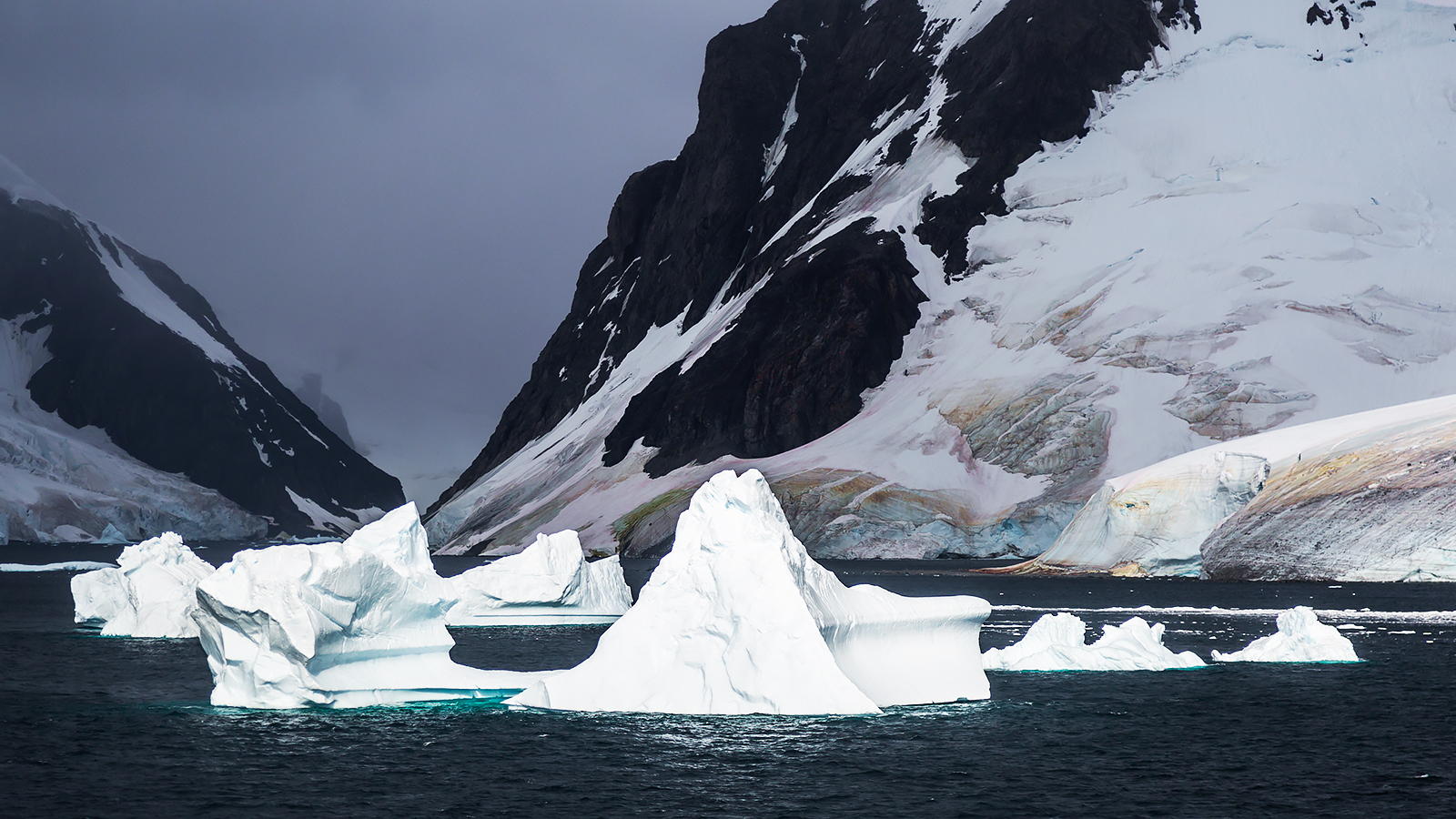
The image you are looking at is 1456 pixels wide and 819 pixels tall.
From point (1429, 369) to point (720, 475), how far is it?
115m

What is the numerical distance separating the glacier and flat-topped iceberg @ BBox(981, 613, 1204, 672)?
125ft

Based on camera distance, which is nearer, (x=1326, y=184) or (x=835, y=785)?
(x=835, y=785)

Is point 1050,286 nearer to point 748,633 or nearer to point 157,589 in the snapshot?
point 157,589

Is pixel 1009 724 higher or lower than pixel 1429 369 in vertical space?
lower

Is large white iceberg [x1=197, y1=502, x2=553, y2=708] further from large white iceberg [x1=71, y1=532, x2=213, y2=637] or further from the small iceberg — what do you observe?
the small iceberg

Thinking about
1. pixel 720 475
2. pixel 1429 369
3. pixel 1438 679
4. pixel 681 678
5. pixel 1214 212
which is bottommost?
pixel 1438 679

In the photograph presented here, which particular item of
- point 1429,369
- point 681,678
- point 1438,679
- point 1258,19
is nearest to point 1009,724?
point 681,678

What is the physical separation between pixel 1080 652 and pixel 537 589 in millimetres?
27047

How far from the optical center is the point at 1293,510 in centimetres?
7756

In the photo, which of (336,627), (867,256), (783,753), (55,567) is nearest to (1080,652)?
(783,753)

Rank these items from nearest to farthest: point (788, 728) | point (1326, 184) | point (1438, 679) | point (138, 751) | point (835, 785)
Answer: point (835, 785) < point (138, 751) < point (788, 728) < point (1438, 679) < point (1326, 184)

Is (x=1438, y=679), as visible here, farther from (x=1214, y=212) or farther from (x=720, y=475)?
(x=1214, y=212)

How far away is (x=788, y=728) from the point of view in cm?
2709

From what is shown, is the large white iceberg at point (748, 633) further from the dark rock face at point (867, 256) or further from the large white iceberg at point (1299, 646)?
the dark rock face at point (867, 256)
